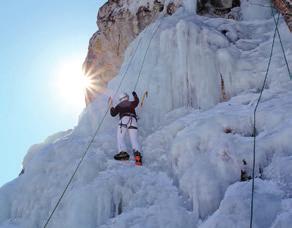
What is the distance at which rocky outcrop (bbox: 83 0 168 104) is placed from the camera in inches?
570

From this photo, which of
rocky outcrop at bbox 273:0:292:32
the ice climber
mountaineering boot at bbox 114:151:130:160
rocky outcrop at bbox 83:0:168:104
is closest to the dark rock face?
rocky outcrop at bbox 83:0:168:104

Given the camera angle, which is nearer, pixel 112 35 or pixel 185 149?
pixel 185 149

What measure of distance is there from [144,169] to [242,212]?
9.02 ft

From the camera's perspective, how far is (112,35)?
1535 centimetres

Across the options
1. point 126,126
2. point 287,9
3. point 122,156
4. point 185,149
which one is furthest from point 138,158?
point 287,9

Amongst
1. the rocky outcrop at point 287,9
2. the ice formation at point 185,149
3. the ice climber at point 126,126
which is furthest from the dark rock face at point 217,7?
the ice climber at point 126,126

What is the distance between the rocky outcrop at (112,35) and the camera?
1448 centimetres

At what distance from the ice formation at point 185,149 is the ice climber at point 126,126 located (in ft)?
0.69

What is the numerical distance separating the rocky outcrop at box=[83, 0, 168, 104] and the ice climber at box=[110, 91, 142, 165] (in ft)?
19.6

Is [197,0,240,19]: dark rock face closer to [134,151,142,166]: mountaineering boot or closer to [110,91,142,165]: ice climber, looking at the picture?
[110,91,142,165]: ice climber

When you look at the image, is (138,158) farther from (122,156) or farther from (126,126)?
(126,126)

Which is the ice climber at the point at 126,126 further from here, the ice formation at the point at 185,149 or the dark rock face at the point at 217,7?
the dark rock face at the point at 217,7

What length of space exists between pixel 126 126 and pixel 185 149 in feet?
5.82

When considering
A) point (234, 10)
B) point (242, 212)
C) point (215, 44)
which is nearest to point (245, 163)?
point (242, 212)
